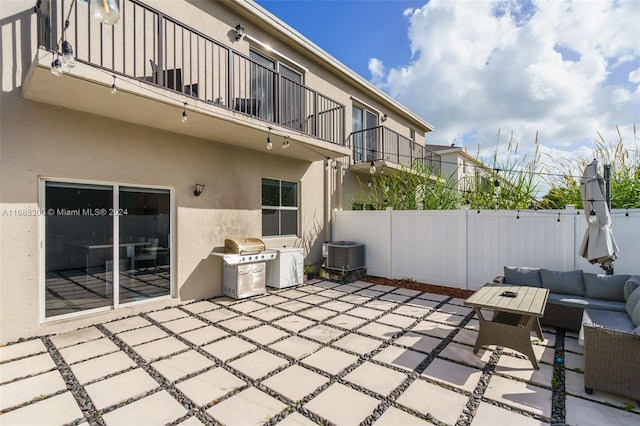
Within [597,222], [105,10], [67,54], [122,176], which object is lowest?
[597,222]

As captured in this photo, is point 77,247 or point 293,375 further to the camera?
point 77,247

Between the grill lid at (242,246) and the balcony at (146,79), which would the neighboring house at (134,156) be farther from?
the grill lid at (242,246)

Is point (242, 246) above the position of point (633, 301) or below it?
above

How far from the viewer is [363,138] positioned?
11.1 m

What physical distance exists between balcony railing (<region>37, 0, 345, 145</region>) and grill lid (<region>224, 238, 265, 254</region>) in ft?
8.57

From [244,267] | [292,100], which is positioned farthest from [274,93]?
[244,267]

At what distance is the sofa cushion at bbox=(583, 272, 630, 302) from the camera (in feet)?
14.5

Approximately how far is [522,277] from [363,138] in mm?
7266

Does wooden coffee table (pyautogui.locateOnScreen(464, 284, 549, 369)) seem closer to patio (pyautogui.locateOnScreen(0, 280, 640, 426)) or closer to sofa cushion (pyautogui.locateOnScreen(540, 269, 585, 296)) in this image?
patio (pyautogui.locateOnScreen(0, 280, 640, 426))

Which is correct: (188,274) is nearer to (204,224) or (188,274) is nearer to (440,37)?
(204,224)

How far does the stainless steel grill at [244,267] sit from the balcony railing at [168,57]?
8.81ft

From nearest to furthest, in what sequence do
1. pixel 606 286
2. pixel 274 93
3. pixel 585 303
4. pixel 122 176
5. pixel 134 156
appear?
pixel 585 303, pixel 606 286, pixel 122 176, pixel 134 156, pixel 274 93

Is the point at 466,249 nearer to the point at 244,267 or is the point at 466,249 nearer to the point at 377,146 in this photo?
the point at 244,267

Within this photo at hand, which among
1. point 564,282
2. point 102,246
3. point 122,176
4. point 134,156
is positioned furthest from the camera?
point 134,156
